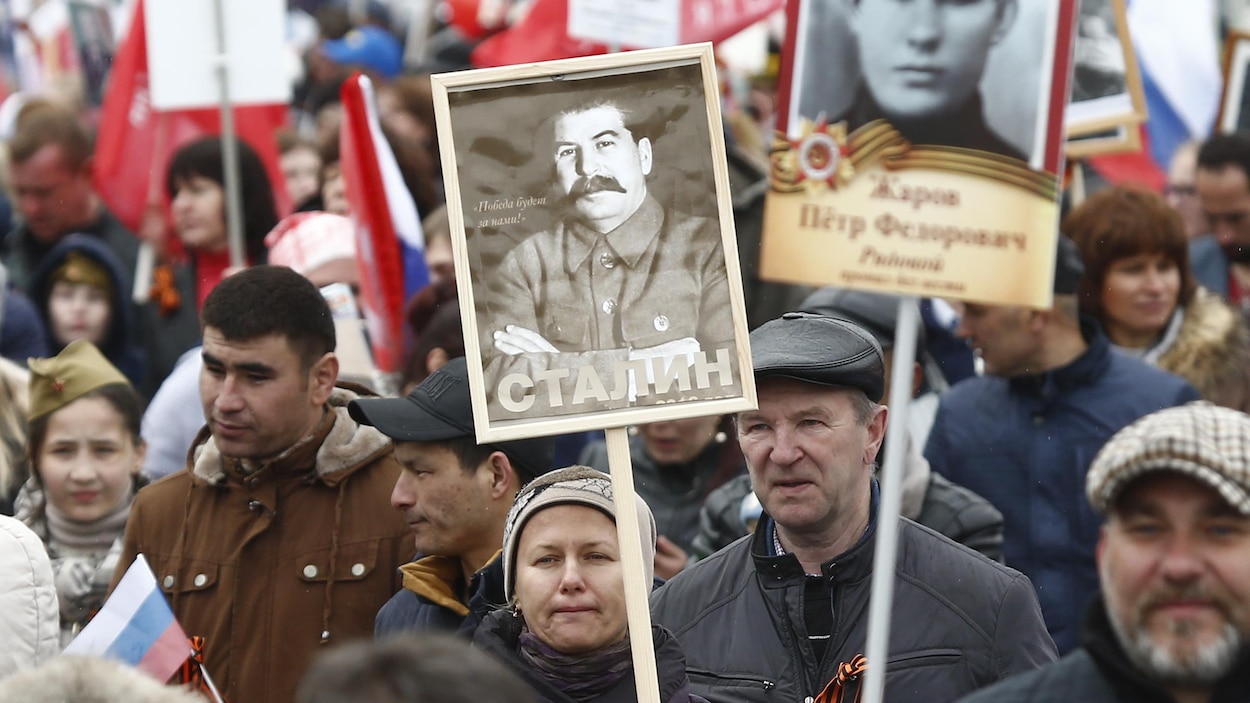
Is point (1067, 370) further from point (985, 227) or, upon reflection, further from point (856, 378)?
point (985, 227)

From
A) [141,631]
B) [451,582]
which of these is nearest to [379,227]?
[451,582]

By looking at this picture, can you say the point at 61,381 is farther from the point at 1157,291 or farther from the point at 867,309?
the point at 1157,291

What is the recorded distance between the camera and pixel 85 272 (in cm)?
827

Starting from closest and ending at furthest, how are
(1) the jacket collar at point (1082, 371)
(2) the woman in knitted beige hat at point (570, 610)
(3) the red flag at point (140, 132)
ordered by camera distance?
(2) the woman in knitted beige hat at point (570, 610)
(1) the jacket collar at point (1082, 371)
(3) the red flag at point (140, 132)

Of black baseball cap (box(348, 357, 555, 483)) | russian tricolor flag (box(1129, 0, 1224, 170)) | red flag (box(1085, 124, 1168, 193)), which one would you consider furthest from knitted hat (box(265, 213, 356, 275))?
russian tricolor flag (box(1129, 0, 1224, 170))

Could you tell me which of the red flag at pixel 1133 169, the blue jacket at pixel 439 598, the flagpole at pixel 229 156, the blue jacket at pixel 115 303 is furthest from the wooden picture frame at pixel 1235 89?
the blue jacket at pixel 439 598

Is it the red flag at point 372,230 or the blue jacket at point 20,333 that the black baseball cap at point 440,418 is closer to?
the red flag at point 372,230

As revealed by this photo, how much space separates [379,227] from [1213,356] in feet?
10.4

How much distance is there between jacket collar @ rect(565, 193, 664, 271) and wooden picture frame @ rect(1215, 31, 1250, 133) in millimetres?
6257

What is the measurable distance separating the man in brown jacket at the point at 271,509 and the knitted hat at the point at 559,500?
0.91m

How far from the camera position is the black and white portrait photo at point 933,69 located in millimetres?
3537

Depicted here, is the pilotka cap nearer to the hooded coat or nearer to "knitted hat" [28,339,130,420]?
the hooded coat

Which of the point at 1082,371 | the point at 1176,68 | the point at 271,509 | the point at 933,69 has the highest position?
the point at 1176,68

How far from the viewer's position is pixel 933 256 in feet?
11.5
